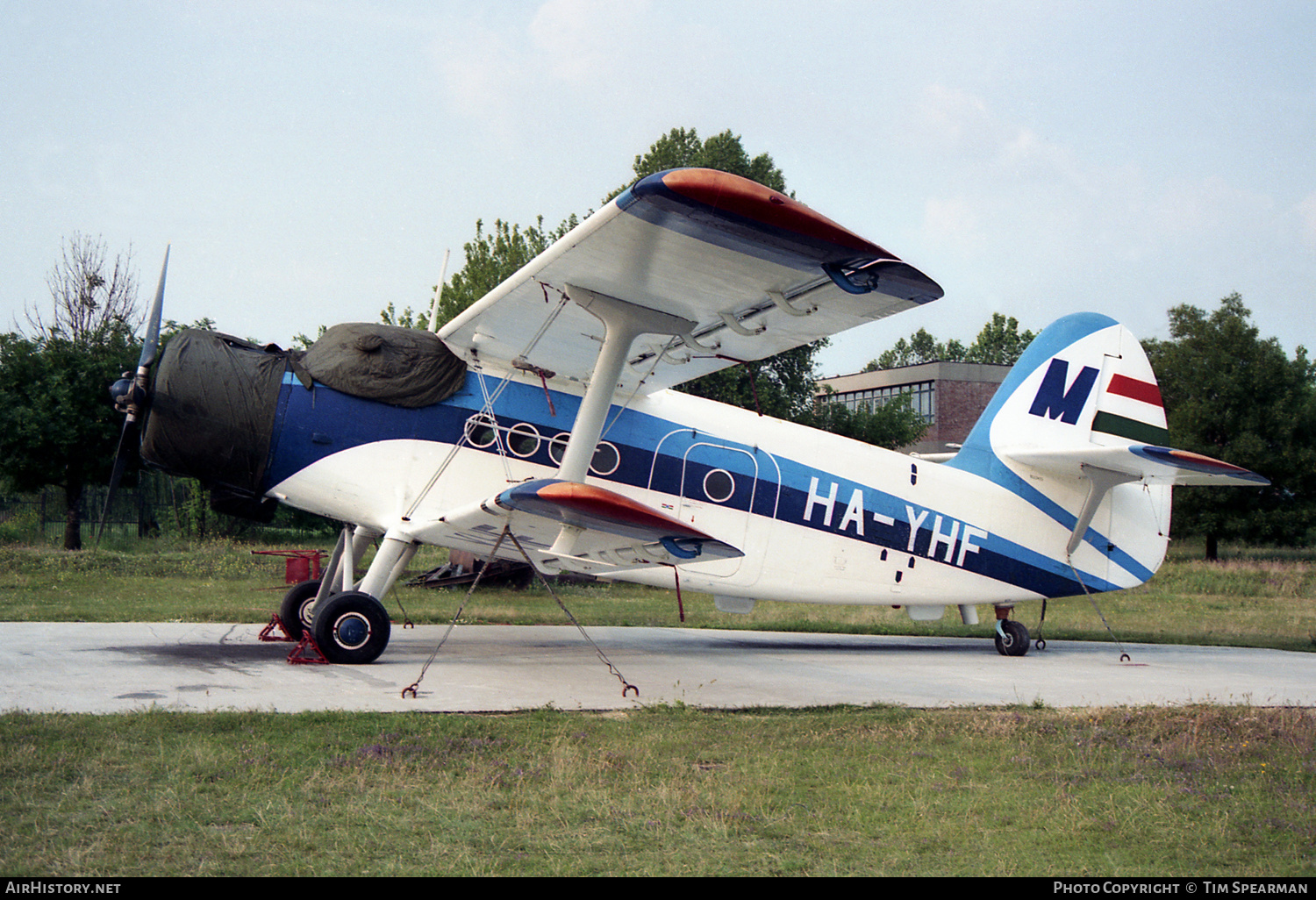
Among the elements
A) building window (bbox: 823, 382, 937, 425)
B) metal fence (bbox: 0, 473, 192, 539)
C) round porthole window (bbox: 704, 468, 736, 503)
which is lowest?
metal fence (bbox: 0, 473, 192, 539)

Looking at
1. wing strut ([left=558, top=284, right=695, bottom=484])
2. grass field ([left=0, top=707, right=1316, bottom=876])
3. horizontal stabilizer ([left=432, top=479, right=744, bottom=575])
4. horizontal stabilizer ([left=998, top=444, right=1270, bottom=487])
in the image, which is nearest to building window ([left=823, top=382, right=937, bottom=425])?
horizontal stabilizer ([left=998, top=444, right=1270, bottom=487])

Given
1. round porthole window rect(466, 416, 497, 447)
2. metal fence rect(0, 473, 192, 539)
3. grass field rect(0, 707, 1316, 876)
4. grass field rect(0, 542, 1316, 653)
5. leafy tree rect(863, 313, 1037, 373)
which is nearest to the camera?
grass field rect(0, 707, 1316, 876)

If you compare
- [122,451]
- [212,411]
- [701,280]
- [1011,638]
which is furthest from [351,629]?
[1011,638]

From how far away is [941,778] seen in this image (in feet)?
18.1

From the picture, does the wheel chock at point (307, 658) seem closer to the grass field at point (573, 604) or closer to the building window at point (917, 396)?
the grass field at point (573, 604)

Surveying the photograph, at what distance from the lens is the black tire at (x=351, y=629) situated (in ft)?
29.1

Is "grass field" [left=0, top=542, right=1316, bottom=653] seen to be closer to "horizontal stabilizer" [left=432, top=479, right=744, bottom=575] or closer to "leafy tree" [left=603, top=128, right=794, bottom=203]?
"horizontal stabilizer" [left=432, top=479, right=744, bottom=575]

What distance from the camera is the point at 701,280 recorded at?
7375 millimetres

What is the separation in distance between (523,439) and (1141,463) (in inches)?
326

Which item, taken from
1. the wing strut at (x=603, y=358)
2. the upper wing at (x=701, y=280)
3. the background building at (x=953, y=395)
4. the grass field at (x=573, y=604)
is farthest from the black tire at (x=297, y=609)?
the background building at (x=953, y=395)

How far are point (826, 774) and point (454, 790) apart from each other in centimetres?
222

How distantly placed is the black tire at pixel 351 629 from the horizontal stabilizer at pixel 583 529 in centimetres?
114

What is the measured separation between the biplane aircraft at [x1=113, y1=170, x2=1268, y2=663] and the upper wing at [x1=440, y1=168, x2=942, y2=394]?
0.02m

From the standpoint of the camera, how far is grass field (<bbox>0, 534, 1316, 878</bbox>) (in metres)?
3.89
